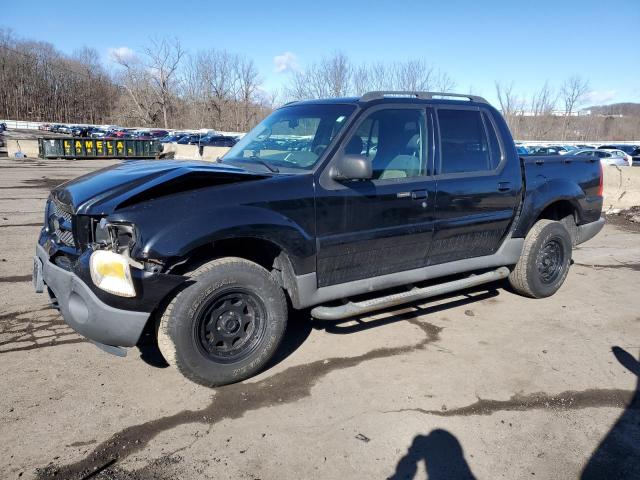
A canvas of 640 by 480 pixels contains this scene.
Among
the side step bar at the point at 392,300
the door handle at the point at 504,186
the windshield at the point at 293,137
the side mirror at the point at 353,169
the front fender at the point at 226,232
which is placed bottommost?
the side step bar at the point at 392,300

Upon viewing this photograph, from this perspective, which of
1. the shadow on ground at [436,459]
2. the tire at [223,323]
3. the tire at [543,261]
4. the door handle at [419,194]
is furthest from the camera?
the tire at [543,261]

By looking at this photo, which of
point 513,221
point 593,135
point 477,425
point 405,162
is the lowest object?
point 477,425

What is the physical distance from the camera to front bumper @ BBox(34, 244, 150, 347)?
10.0 feet

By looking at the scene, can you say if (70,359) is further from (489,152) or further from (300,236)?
(489,152)

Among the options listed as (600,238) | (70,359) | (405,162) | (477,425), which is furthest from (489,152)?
(600,238)

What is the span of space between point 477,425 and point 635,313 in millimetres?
3095

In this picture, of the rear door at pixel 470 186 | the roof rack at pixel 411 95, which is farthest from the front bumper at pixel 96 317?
the rear door at pixel 470 186

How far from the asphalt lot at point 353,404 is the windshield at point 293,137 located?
1.56 metres

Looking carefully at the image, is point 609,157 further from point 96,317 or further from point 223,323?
point 96,317

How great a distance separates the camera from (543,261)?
17.7ft

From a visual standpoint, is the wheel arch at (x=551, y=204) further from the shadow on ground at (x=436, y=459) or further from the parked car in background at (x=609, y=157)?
the parked car in background at (x=609, y=157)

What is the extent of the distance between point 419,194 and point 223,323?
193 centimetres

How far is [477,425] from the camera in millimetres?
3102

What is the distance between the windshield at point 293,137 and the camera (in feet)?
13.0
